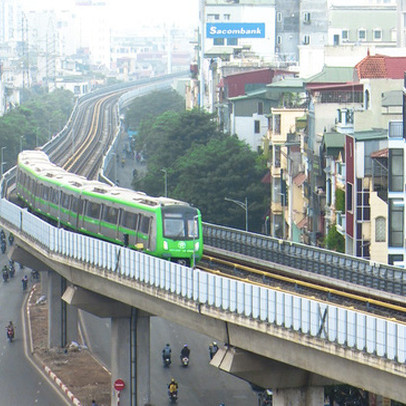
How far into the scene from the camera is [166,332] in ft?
318

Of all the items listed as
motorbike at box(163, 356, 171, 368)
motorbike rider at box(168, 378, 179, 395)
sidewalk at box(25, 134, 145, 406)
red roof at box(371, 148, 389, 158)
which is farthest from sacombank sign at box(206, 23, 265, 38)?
motorbike rider at box(168, 378, 179, 395)

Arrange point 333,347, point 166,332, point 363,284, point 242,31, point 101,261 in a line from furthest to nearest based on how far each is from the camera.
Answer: point 242,31, point 166,332, point 101,261, point 363,284, point 333,347

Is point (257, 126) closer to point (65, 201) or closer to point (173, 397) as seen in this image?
point (65, 201)

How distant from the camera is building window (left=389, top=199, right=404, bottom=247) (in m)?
77.1

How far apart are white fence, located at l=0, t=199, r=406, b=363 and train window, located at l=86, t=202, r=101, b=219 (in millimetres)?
2193

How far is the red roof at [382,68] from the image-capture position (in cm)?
9581

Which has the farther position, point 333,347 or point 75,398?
point 75,398

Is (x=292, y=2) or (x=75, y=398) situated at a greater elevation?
(x=292, y=2)

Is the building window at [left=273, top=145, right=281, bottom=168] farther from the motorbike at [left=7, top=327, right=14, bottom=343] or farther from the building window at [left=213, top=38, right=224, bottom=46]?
the building window at [left=213, top=38, right=224, bottom=46]

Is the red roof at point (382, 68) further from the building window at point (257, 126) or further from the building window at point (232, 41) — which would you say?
the building window at point (232, 41)

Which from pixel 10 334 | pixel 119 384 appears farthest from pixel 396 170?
pixel 10 334

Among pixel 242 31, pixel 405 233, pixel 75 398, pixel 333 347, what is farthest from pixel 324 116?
pixel 242 31

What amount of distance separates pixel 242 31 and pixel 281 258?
396 feet

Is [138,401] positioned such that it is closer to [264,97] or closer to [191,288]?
[191,288]
